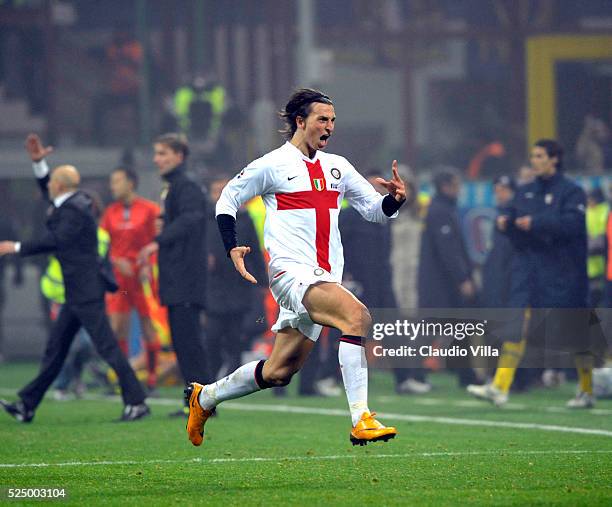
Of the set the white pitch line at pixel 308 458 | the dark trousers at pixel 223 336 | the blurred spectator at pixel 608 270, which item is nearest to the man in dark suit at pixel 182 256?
the dark trousers at pixel 223 336

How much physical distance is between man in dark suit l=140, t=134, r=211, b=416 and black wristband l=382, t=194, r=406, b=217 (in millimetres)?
3482

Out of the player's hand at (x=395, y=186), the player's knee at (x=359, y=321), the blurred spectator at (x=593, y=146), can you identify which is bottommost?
the player's knee at (x=359, y=321)

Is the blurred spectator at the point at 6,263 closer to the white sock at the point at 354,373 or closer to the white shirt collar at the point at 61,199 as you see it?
the white shirt collar at the point at 61,199

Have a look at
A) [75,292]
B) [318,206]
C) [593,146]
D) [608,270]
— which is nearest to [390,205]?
[318,206]

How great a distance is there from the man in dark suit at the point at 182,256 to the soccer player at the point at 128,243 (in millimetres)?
2617

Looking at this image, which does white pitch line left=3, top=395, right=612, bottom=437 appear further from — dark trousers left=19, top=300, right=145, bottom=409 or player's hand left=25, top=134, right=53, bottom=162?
→ player's hand left=25, top=134, right=53, bottom=162

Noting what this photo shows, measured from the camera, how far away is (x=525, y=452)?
9.88 meters

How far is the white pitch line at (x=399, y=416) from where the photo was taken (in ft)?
37.7

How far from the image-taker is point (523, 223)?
525 inches

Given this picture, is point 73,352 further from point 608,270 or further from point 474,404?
point 608,270

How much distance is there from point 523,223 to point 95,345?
3.54 meters

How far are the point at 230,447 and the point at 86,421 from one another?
7.76 ft

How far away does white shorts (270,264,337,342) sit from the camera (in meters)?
8.88

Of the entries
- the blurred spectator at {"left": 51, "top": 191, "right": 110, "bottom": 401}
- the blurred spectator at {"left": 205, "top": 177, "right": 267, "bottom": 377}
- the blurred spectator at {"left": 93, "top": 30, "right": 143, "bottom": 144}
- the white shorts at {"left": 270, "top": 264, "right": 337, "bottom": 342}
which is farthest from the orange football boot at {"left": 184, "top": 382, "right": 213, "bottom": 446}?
the blurred spectator at {"left": 93, "top": 30, "right": 143, "bottom": 144}
